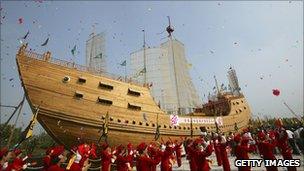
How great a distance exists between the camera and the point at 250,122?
30.8 meters

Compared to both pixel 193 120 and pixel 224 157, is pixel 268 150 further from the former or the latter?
pixel 193 120

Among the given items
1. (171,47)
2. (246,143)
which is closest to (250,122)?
(171,47)

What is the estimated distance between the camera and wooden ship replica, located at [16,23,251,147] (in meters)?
14.2

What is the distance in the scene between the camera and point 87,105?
50.3 ft

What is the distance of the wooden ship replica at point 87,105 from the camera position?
14.2 metres

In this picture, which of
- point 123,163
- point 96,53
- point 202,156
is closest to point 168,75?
point 96,53

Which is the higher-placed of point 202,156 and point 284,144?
point 284,144

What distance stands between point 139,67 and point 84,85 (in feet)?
63.0

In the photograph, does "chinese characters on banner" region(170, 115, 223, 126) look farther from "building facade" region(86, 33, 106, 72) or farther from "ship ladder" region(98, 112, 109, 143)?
"building facade" region(86, 33, 106, 72)

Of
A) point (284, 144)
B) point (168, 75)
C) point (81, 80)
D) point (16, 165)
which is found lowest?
point (16, 165)

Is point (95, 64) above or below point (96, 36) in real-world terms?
below

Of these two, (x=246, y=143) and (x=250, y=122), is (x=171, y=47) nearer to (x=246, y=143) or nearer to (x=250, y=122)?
(x=250, y=122)

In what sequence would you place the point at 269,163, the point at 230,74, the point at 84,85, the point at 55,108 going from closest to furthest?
the point at 269,163, the point at 55,108, the point at 84,85, the point at 230,74

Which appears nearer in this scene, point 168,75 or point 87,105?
point 87,105
